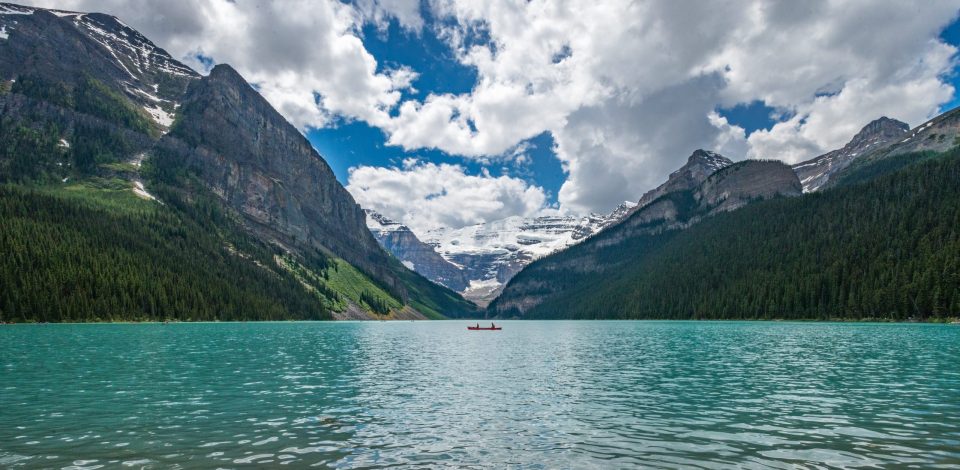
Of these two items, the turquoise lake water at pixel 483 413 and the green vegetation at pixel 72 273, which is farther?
the green vegetation at pixel 72 273

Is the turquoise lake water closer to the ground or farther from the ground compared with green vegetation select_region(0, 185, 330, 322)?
closer to the ground

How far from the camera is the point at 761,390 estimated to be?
117 feet

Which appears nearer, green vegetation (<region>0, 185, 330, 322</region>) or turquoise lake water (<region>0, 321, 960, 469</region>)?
turquoise lake water (<region>0, 321, 960, 469</region>)

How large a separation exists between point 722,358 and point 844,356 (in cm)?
1298

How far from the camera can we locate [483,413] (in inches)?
1173

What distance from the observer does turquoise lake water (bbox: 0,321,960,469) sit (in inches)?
792

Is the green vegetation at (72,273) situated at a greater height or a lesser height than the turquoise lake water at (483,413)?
greater

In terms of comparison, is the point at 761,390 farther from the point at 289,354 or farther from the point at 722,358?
the point at 289,354

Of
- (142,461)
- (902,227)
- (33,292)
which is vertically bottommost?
(142,461)

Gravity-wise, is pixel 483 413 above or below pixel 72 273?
below

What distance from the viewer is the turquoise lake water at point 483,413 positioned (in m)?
20.1

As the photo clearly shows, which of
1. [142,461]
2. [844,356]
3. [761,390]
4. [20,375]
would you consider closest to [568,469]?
[142,461]

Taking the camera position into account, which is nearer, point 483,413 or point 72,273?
point 483,413

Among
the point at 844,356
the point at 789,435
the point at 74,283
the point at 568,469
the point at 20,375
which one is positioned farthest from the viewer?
the point at 74,283
